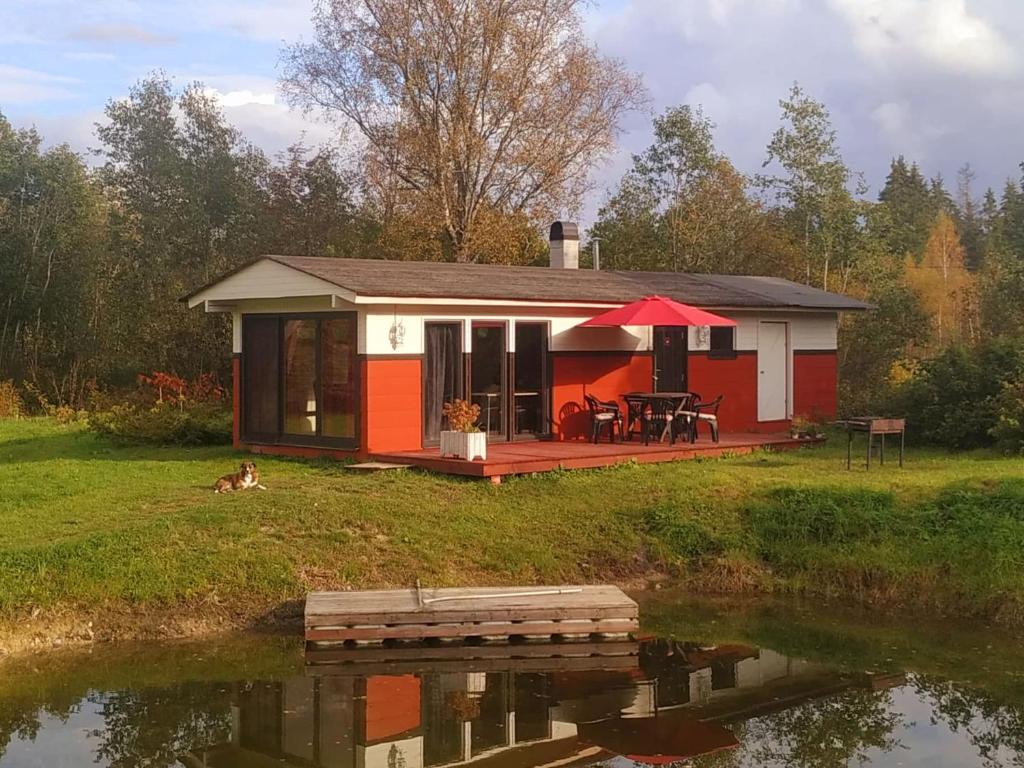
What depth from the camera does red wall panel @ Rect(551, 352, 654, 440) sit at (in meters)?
16.8

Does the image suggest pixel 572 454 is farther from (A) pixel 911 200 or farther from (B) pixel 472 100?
(A) pixel 911 200

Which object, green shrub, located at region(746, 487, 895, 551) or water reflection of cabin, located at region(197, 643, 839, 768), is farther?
green shrub, located at region(746, 487, 895, 551)

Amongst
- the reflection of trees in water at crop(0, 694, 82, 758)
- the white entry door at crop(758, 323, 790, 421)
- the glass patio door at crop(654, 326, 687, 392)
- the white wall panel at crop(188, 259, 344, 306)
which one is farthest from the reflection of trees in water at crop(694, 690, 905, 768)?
the white entry door at crop(758, 323, 790, 421)

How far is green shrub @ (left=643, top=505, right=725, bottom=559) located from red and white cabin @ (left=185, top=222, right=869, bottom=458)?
160 inches

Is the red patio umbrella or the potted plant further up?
the red patio umbrella

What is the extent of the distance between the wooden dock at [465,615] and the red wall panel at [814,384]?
410 inches

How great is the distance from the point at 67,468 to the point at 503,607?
306 inches

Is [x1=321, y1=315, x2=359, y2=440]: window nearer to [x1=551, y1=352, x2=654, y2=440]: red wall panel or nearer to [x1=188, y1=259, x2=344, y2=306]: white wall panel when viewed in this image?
[x1=188, y1=259, x2=344, y2=306]: white wall panel

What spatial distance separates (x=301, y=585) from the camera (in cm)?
1077

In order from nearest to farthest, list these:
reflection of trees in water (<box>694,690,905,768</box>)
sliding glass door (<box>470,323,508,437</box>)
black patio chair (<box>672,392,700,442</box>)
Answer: reflection of trees in water (<box>694,690,905,768</box>), sliding glass door (<box>470,323,508,437</box>), black patio chair (<box>672,392,700,442</box>)

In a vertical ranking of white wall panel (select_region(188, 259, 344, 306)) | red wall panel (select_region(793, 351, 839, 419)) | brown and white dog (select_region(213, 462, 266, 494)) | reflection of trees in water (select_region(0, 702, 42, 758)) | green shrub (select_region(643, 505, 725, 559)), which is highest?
white wall panel (select_region(188, 259, 344, 306))

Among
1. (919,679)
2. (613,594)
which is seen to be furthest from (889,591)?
(613,594)

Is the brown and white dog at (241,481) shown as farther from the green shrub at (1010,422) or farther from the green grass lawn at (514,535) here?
the green shrub at (1010,422)

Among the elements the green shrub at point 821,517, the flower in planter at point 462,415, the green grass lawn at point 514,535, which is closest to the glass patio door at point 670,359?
the green grass lawn at point 514,535
